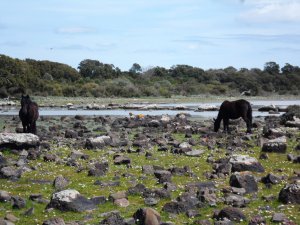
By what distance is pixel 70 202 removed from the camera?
1220 centimetres

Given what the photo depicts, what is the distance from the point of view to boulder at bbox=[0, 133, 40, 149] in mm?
21547

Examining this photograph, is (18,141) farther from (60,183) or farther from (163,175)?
(163,175)

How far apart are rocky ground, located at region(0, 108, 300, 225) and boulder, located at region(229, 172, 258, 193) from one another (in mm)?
28

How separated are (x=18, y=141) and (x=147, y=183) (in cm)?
847

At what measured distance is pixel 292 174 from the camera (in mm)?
16672

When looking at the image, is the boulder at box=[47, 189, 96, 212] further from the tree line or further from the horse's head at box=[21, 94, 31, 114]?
the tree line

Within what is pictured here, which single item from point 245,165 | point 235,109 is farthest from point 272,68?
point 245,165

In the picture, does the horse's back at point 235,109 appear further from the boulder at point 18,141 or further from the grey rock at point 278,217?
the grey rock at point 278,217

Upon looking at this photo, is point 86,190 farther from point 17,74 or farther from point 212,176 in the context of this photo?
point 17,74

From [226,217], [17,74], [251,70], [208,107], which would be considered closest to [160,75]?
[251,70]

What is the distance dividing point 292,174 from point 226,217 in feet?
20.3

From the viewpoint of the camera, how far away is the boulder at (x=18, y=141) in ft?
70.7

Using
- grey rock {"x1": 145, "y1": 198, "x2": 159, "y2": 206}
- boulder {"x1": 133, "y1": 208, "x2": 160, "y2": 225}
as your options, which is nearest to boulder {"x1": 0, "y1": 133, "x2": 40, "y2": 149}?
grey rock {"x1": 145, "y1": 198, "x2": 159, "y2": 206}

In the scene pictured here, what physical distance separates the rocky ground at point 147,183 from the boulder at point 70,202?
24 millimetres
